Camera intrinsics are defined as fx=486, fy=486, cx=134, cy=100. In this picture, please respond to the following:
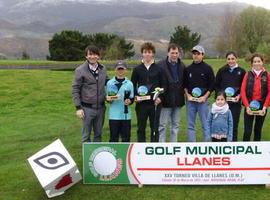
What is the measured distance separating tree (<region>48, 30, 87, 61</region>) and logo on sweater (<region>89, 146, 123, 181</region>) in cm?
5658

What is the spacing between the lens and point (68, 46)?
212 ft

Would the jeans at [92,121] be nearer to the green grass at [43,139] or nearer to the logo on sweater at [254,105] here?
the green grass at [43,139]

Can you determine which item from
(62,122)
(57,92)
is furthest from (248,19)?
(62,122)

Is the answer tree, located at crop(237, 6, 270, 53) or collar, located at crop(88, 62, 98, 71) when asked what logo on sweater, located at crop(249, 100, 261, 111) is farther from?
tree, located at crop(237, 6, 270, 53)

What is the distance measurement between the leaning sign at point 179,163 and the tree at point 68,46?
186 ft

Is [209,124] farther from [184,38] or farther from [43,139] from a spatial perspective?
[184,38]

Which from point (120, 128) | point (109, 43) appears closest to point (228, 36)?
point (109, 43)

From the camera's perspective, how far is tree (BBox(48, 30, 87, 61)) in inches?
2539

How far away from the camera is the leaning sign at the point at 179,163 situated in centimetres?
755

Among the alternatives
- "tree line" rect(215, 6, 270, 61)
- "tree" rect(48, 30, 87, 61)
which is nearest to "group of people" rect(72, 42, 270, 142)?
"tree" rect(48, 30, 87, 61)

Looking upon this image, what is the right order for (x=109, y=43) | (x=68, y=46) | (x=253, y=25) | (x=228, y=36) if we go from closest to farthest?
(x=68, y=46) → (x=109, y=43) → (x=253, y=25) → (x=228, y=36)

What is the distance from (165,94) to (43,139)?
4696 mm

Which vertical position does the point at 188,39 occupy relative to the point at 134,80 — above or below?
below

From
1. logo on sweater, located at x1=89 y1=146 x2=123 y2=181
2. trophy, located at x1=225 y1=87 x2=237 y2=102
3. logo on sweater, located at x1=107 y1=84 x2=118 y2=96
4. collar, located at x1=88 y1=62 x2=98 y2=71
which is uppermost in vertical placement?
collar, located at x1=88 y1=62 x2=98 y2=71
